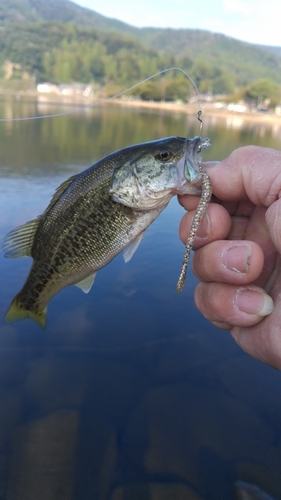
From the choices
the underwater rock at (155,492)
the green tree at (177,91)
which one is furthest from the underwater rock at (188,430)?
the green tree at (177,91)

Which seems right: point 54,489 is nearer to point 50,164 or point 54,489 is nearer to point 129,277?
point 129,277

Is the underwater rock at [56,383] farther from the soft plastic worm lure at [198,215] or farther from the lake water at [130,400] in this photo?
the soft plastic worm lure at [198,215]

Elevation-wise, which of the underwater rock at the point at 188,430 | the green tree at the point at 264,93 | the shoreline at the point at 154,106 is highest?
the green tree at the point at 264,93

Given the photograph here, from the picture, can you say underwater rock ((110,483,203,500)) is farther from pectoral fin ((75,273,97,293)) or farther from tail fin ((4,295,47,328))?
pectoral fin ((75,273,97,293))

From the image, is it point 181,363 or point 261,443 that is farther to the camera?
point 181,363

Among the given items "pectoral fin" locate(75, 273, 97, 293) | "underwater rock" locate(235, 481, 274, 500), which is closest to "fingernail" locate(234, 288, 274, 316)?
"pectoral fin" locate(75, 273, 97, 293)

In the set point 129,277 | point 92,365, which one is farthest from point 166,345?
point 129,277

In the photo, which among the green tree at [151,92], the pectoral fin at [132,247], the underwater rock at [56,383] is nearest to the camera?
the pectoral fin at [132,247]
